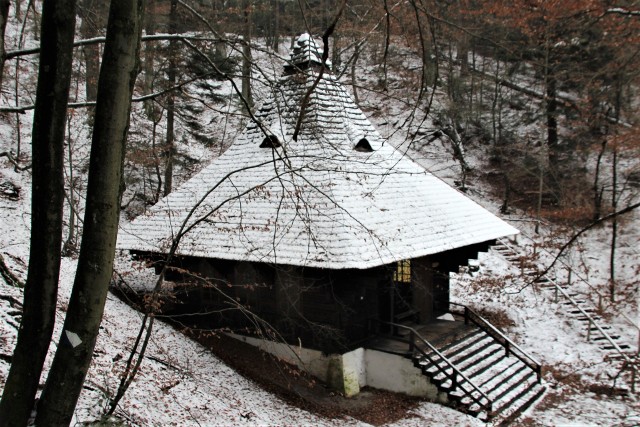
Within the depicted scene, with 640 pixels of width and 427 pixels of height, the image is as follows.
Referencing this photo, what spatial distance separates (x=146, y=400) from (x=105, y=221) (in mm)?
5533

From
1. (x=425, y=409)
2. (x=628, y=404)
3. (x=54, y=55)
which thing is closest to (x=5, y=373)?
(x=54, y=55)

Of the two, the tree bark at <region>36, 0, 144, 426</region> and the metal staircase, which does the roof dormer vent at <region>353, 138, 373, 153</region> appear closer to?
the metal staircase

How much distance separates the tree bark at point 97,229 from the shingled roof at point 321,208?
591 cm

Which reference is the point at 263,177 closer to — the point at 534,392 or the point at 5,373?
the point at 5,373

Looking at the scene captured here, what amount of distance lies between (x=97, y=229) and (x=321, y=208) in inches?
285

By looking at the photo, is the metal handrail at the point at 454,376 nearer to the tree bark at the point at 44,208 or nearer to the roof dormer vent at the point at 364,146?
the roof dormer vent at the point at 364,146

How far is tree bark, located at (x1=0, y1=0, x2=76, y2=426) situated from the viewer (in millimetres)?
3102

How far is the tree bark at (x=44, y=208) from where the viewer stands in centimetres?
310

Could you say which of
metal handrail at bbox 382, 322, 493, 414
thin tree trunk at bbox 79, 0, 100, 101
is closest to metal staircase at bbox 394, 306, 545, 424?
metal handrail at bbox 382, 322, 493, 414

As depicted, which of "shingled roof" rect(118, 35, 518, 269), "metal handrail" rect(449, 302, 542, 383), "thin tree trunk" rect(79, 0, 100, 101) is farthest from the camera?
"metal handrail" rect(449, 302, 542, 383)

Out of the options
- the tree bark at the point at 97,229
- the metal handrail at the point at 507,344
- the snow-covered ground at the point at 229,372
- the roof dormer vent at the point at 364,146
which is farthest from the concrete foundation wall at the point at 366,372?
the tree bark at the point at 97,229

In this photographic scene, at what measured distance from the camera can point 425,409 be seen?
33.3 feet

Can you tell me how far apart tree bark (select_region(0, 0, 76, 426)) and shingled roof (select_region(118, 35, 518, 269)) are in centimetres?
587

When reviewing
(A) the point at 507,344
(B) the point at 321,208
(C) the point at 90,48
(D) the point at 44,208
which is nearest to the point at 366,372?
(A) the point at 507,344
